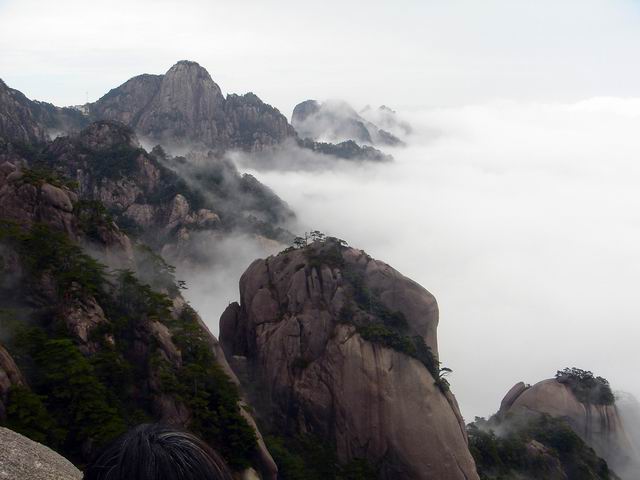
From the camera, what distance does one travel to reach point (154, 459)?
12.6ft

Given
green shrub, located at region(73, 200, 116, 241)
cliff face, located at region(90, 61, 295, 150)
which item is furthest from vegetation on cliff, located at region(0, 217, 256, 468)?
cliff face, located at region(90, 61, 295, 150)

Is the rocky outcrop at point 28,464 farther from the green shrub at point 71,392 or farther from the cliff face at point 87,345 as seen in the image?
the green shrub at point 71,392

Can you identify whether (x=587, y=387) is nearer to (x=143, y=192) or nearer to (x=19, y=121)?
(x=143, y=192)

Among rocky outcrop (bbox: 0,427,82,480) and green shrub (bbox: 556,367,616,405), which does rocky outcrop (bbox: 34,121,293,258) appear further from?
rocky outcrop (bbox: 0,427,82,480)

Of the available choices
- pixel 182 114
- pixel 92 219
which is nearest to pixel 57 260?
pixel 92 219

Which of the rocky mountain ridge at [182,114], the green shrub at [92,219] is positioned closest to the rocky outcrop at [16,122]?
the rocky mountain ridge at [182,114]

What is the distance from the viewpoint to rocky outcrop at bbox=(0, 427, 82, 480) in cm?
866

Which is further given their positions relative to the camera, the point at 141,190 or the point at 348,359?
the point at 141,190

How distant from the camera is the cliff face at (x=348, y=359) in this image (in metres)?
31.6

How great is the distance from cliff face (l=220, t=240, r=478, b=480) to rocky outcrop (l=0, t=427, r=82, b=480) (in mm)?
24380

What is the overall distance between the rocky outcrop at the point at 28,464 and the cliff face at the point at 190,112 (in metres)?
115

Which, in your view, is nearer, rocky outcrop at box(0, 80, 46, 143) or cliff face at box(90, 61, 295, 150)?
rocky outcrop at box(0, 80, 46, 143)

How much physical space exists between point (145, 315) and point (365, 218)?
138 m

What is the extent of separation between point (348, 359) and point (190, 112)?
329 ft
